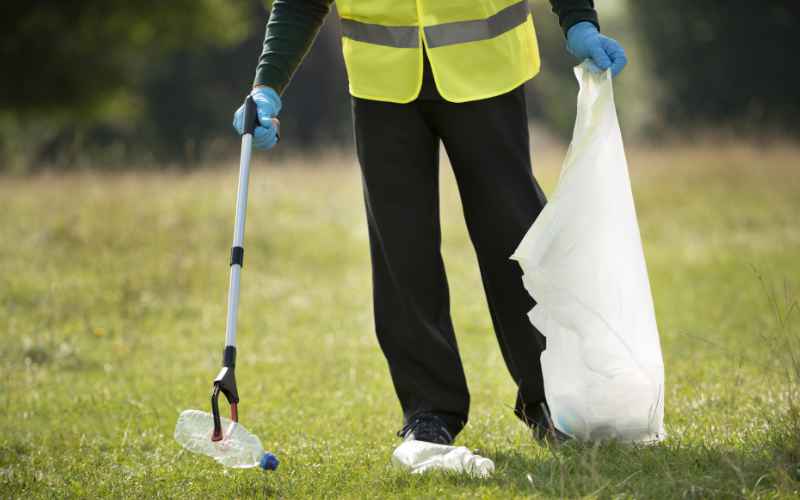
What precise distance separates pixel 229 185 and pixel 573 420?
8675mm

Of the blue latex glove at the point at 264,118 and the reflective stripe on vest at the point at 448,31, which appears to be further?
the blue latex glove at the point at 264,118

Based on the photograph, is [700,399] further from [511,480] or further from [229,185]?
[229,185]

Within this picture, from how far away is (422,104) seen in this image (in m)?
3.15

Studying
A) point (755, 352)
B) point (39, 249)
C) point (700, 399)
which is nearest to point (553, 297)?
point (700, 399)

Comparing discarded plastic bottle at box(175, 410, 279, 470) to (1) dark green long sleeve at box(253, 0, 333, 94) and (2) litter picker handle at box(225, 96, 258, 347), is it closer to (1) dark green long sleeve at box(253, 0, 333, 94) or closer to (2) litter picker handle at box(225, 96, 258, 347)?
(2) litter picker handle at box(225, 96, 258, 347)

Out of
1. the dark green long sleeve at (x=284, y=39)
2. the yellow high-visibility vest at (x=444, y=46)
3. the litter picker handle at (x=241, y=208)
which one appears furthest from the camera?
the dark green long sleeve at (x=284, y=39)

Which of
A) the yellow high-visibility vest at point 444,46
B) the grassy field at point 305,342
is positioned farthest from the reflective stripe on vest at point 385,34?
the grassy field at point 305,342

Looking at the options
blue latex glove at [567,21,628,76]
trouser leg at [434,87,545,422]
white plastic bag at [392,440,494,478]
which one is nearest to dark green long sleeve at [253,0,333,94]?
trouser leg at [434,87,545,422]

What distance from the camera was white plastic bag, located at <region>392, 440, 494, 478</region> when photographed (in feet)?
9.48

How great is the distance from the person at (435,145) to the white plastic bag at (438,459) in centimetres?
12

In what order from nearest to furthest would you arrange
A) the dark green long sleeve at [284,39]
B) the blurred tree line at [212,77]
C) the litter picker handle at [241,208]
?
1. the litter picker handle at [241,208]
2. the dark green long sleeve at [284,39]
3. the blurred tree line at [212,77]

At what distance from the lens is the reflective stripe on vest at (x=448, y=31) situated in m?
3.05

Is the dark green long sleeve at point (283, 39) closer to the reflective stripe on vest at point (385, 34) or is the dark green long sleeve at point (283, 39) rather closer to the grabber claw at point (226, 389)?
the reflective stripe on vest at point (385, 34)

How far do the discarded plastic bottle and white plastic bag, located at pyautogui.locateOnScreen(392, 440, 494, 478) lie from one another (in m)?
0.39
